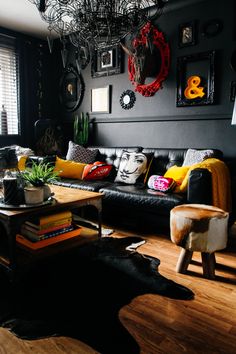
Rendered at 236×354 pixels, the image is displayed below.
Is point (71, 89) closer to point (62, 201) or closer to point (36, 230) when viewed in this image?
point (62, 201)

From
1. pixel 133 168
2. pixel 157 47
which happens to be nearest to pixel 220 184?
pixel 133 168

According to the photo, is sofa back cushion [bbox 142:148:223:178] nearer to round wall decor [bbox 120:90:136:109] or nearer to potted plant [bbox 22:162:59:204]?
round wall decor [bbox 120:90:136:109]

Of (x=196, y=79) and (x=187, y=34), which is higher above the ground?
(x=187, y=34)

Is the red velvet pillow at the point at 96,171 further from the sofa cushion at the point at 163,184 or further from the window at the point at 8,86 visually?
the window at the point at 8,86

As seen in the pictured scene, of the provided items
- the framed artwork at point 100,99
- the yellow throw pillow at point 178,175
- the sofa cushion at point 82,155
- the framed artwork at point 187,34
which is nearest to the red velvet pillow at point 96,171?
the sofa cushion at point 82,155

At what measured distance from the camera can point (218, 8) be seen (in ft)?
9.69

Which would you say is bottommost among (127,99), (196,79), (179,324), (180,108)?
(179,324)

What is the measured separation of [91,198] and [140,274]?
0.66 meters

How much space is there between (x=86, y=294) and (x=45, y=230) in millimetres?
542

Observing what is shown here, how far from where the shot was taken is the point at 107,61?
12.9 feet

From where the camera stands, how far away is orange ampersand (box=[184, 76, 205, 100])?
10.2ft

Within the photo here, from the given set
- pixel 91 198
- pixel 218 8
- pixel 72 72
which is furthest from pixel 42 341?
pixel 72 72

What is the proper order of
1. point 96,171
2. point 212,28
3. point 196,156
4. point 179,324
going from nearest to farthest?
point 179,324
point 196,156
point 212,28
point 96,171

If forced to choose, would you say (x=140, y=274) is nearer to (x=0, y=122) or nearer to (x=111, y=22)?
(x=111, y=22)
